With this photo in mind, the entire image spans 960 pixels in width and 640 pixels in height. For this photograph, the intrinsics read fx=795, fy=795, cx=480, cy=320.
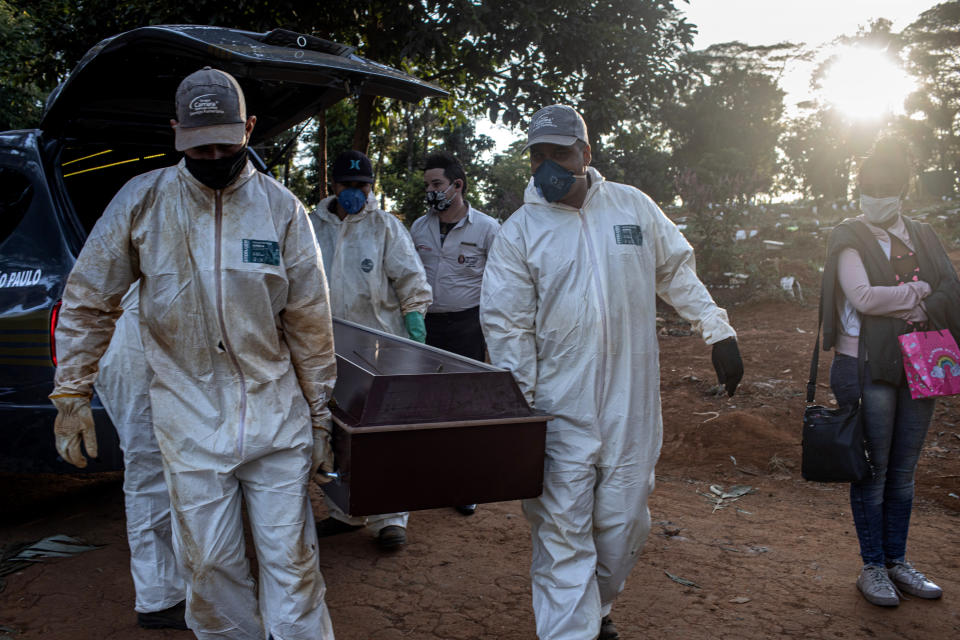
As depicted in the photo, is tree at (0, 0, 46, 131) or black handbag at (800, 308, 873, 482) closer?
black handbag at (800, 308, 873, 482)

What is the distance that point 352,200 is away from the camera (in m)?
4.23

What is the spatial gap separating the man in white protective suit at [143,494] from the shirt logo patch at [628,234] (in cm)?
187

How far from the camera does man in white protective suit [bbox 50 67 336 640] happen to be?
2355 millimetres

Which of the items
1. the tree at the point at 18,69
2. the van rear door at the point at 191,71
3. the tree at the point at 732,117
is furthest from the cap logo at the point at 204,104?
the tree at the point at 732,117

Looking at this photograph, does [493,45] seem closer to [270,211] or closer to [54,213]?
[54,213]

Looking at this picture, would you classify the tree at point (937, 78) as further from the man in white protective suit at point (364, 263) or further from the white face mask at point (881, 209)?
the man in white protective suit at point (364, 263)

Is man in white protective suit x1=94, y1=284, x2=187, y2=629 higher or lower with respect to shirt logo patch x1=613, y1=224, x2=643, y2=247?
lower

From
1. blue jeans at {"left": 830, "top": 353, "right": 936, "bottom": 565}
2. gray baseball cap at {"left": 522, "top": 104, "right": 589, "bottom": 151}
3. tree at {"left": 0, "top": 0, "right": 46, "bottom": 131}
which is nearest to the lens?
gray baseball cap at {"left": 522, "top": 104, "right": 589, "bottom": 151}

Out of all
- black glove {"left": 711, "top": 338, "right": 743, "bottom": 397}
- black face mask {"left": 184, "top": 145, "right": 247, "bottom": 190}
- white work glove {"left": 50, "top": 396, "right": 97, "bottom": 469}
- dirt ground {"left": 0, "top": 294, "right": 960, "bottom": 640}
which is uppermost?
black face mask {"left": 184, "top": 145, "right": 247, "bottom": 190}

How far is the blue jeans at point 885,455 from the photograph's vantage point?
10.9ft

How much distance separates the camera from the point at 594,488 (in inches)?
111

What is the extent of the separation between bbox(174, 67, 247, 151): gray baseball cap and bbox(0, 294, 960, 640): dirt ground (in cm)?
190

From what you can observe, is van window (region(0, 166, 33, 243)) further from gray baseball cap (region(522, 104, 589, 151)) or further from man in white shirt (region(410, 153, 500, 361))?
gray baseball cap (region(522, 104, 589, 151))

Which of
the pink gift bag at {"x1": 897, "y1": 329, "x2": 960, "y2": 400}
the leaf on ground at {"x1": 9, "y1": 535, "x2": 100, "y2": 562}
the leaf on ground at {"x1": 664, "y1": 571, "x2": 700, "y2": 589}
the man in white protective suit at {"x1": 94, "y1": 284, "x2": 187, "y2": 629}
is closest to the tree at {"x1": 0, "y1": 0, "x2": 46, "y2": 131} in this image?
the leaf on ground at {"x1": 9, "y1": 535, "x2": 100, "y2": 562}
